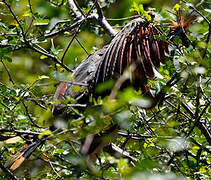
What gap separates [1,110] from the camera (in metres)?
1.58

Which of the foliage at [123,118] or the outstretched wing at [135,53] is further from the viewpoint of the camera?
the outstretched wing at [135,53]

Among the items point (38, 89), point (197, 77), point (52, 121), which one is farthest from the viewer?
point (38, 89)

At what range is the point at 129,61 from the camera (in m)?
1.58

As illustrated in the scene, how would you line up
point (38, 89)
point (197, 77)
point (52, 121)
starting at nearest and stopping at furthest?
point (52, 121)
point (197, 77)
point (38, 89)

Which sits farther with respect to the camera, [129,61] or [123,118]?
[129,61]

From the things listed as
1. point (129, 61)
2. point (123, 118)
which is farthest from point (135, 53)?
point (123, 118)

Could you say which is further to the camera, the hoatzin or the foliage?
the hoatzin

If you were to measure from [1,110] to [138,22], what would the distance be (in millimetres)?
757

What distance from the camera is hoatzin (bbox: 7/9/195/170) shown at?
152 cm

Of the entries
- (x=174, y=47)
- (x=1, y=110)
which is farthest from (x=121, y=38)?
(x=1, y=110)

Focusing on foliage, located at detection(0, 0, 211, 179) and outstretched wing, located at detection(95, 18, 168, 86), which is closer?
foliage, located at detection(0, 0, 211, 179)

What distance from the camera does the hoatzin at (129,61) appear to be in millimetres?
1517

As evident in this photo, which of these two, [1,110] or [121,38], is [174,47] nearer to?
[121,38]

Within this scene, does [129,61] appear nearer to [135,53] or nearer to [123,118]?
[135,53]
